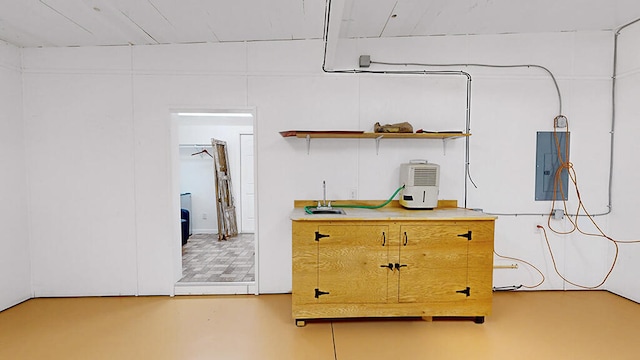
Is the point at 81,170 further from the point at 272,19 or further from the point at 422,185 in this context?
the point at 422,185

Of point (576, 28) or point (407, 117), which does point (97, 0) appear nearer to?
point (407, 117)

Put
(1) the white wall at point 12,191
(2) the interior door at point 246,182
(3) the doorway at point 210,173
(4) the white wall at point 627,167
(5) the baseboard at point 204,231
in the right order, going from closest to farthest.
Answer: (1) the white wall at point 12,191, (4) the white wall at point 627,167, (3) the doorway at point 210,173, (2) the interior door at point 246,182, (5) the baseboard at point 204,231

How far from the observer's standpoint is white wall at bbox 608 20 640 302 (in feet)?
10.4

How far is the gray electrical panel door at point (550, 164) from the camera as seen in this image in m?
3.38

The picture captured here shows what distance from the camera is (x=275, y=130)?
3352 mm

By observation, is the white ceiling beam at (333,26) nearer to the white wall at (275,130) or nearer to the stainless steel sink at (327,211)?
the white wall at (275,130)

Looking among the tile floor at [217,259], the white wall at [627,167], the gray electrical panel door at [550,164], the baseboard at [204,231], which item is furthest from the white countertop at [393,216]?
the baseboard at [204,231]

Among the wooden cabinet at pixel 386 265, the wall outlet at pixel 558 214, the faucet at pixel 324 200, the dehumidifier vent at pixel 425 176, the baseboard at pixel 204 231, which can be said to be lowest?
the baseboard at pixel 204 231

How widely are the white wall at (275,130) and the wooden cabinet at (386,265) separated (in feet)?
2.37

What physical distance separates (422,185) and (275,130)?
1624mm

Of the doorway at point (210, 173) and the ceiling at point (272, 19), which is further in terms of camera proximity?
the doorway at point (210, 173)

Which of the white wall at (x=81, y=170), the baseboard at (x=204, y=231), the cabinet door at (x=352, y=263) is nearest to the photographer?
the cabinet door at (x=352, y=263)

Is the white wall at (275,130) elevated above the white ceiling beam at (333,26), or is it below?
below

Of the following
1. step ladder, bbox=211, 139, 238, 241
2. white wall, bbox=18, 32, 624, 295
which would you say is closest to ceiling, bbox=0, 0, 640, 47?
white wall, bbox=18, 32, 624, 295
